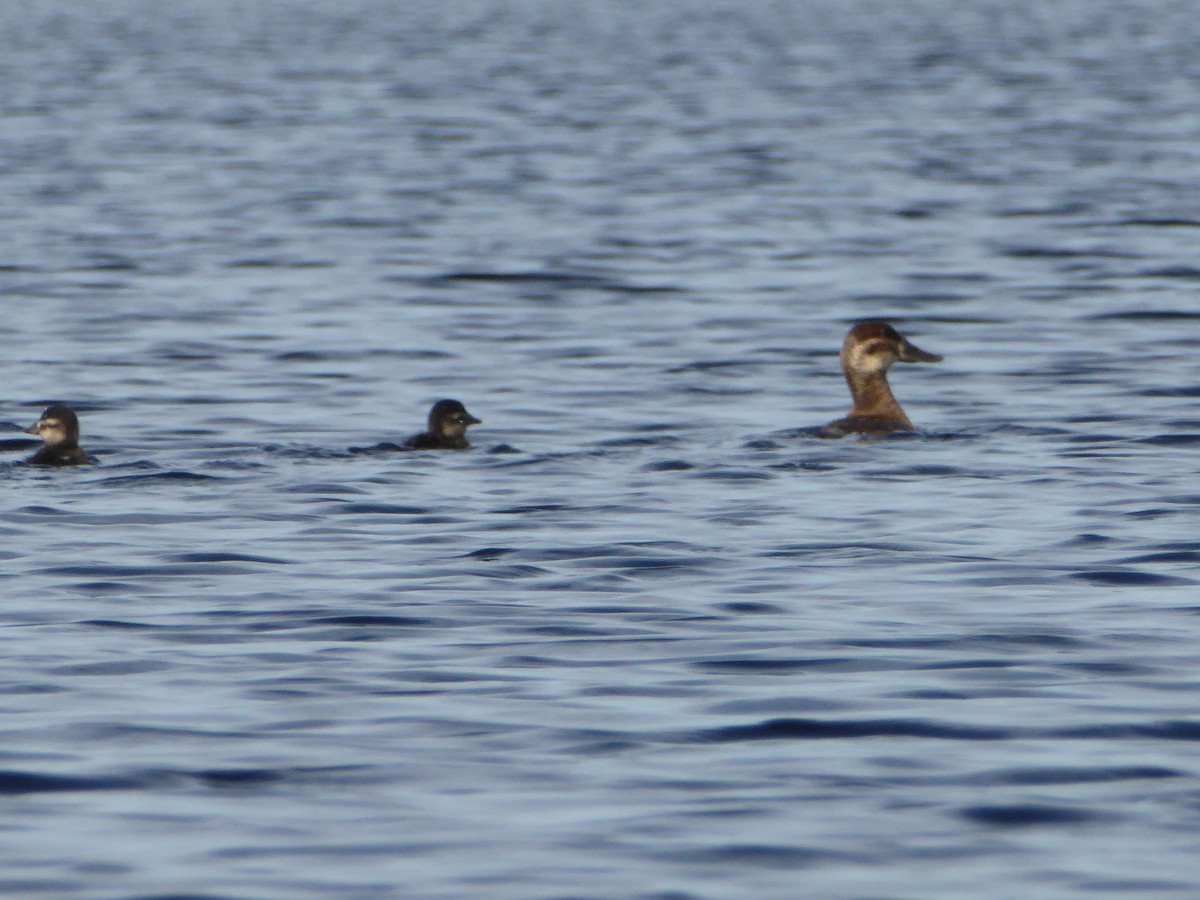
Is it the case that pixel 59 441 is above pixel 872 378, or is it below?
above

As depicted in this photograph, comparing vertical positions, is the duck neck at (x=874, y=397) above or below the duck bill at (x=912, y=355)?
below

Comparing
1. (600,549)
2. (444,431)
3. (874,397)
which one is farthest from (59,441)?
(874,397)

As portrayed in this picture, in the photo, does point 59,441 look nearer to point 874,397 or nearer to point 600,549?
point 600,549

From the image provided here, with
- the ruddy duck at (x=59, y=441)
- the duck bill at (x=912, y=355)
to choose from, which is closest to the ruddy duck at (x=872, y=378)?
the duck bill at (x=912, y=355)

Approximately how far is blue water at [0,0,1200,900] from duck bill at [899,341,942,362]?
0.40 metres

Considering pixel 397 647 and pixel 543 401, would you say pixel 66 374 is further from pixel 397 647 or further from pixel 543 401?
pixel 397 647

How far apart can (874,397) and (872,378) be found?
0.20m

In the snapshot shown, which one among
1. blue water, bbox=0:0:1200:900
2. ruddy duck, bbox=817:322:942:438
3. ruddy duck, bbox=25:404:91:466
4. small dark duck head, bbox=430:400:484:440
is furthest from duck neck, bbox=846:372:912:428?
ruddy duck, bbox=25:404:91:466

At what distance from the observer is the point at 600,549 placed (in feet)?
38.0

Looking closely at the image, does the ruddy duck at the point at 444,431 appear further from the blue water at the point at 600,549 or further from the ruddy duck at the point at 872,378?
the ruddy duck at the point at 872,378

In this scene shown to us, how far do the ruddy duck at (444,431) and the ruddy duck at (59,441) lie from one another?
183cm

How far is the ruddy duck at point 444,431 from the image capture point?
14.6 meters

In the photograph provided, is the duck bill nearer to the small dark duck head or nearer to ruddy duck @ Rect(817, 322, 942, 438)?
ruddy duck @ Rect(817, 322, 942, 438)

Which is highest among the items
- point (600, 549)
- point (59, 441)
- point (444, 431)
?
point (59, 441)
